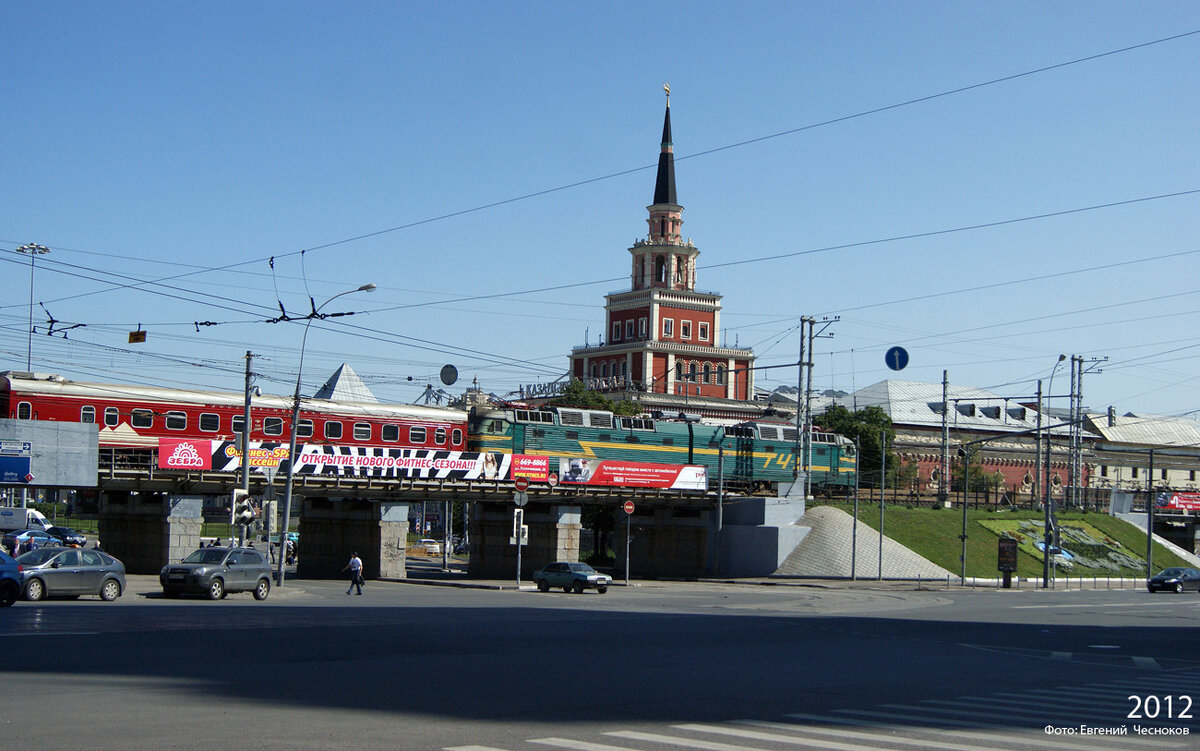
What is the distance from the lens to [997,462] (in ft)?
429

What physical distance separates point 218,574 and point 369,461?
54.0 ft

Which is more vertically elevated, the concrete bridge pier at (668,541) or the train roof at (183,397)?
the train roof at (183,397)

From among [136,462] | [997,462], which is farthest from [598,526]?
[997,462]

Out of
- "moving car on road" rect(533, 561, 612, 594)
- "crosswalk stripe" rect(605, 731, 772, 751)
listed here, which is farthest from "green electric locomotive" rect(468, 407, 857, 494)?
"crosswalk stripe" rect(605, 731, 772, 751)

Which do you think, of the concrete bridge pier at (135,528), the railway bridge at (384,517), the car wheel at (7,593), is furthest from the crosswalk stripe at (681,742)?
the concrete bridge pier at (135,528)

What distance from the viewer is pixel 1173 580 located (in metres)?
58.4

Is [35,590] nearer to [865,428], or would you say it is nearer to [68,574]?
[68,574]

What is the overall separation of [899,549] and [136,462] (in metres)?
40.3

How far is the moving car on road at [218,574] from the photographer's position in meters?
34.3

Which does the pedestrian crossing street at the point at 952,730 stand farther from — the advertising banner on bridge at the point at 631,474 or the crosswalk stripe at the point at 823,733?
the advertising banner on bridge at the point at 631,474

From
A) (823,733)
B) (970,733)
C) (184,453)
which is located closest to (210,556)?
(184,453)

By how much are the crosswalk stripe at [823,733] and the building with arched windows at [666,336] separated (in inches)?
4031

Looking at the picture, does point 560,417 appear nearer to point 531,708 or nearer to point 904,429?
point 531,708

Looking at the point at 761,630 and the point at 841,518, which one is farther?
the point at 841,518
